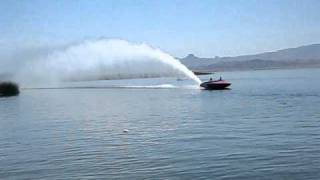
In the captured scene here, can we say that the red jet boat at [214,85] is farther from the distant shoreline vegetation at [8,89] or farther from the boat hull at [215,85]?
the distant shoreline vegetation at [8,89]

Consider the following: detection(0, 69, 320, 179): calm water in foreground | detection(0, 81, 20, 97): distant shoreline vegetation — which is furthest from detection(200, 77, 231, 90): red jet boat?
detection(0, 69, 320, 179): calm water in foreground

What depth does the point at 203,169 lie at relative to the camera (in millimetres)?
25531

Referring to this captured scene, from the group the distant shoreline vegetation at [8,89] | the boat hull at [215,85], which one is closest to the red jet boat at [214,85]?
the boat hull at [215,85]

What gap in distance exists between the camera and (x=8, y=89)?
119438mm

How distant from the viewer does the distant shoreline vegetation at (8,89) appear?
118 meters

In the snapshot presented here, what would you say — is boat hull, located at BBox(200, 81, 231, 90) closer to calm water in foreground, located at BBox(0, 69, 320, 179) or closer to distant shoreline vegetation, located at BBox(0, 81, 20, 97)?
distant shoreline vegetation, located at BBox(0, 81, 20, 97)

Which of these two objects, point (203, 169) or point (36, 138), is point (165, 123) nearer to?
point (36, 138)

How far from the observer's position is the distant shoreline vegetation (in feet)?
387

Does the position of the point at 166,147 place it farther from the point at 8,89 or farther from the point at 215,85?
the point at 8,89

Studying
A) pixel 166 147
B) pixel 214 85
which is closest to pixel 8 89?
pixel 214 85

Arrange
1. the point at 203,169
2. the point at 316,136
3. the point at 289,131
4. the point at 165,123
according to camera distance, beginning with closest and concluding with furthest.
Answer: the point at 203,169
the point at 316,136
the point at 289,131
the point at 165,123

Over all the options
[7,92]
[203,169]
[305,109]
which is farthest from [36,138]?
[7,92]

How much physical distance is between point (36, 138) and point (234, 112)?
945 inches

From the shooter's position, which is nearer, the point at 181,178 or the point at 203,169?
the point at 181,178
